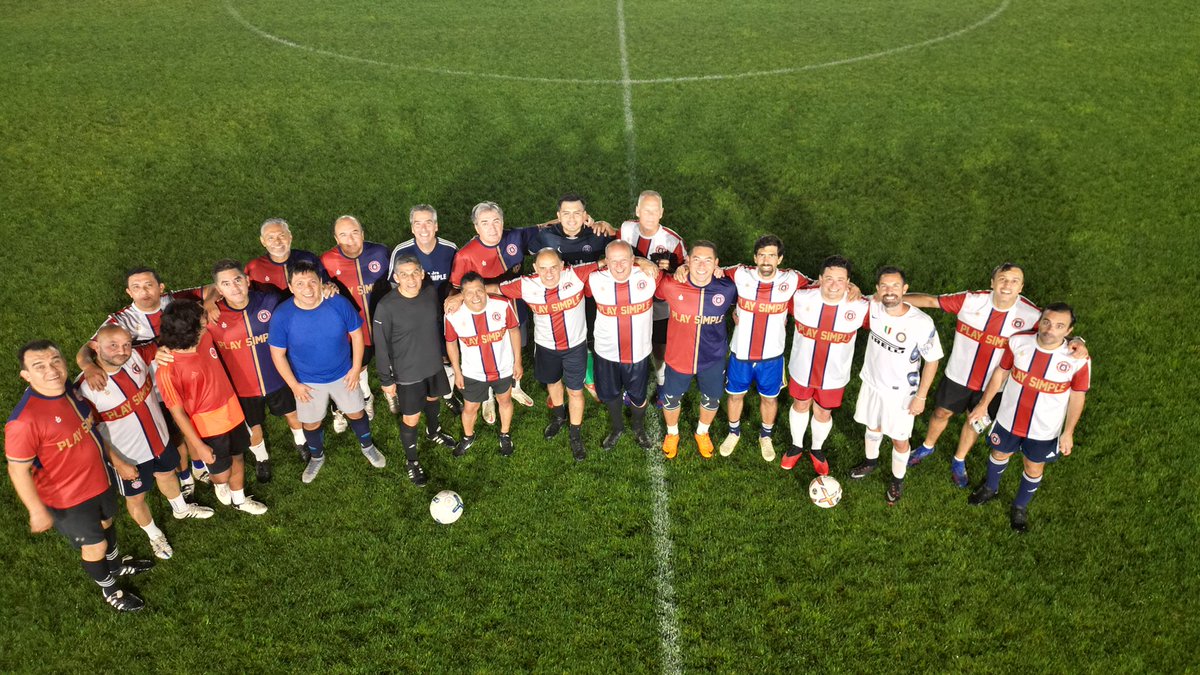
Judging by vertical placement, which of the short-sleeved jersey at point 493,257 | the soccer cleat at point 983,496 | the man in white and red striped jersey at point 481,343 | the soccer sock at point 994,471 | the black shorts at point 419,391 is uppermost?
the short-sleeved jersey at point 493,257

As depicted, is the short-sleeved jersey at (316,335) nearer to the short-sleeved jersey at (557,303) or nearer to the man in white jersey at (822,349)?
the short-sleeved jersey at (557,303)

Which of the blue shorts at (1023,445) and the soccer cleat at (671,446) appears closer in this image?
the blue shorts at (1023,445)

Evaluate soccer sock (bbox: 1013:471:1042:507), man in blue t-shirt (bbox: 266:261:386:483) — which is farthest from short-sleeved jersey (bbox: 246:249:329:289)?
soccer sock (bbox: 1013:471:1042:507)

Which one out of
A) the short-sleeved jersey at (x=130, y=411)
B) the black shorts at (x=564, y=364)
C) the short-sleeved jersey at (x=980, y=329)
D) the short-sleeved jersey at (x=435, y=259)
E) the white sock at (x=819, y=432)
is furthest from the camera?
the short-sleeved jersey at (x=435, y=259)

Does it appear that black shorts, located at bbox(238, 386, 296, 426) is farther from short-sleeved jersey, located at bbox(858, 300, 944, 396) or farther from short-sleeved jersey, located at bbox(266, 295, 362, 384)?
short-sleeved jersey, located at bbox(858, 300, 944, 396)

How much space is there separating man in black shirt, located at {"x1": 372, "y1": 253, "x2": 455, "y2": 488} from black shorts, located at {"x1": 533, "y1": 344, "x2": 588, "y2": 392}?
2.80ft

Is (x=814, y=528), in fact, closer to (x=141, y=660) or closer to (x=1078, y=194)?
(x=141, y=660)

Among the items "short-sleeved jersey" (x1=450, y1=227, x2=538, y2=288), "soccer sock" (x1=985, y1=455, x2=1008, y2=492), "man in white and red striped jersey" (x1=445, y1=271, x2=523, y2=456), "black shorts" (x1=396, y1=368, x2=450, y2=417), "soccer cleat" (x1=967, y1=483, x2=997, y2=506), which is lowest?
"soccer cleat" (x1=967, y1=483, x2=997, y2=506)

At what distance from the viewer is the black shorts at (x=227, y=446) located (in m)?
6.12

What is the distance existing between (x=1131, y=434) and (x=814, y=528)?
323cm

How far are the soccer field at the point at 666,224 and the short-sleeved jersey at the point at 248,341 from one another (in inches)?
42.1

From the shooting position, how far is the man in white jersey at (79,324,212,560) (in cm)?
545

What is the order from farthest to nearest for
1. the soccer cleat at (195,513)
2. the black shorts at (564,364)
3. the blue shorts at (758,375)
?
the black shorts at (564,364), the blue shorts at (758,375), the soccer cleat at (195,513)

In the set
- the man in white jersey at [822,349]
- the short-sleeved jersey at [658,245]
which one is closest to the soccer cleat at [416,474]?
the short-sleeved jersey at [658,245]
